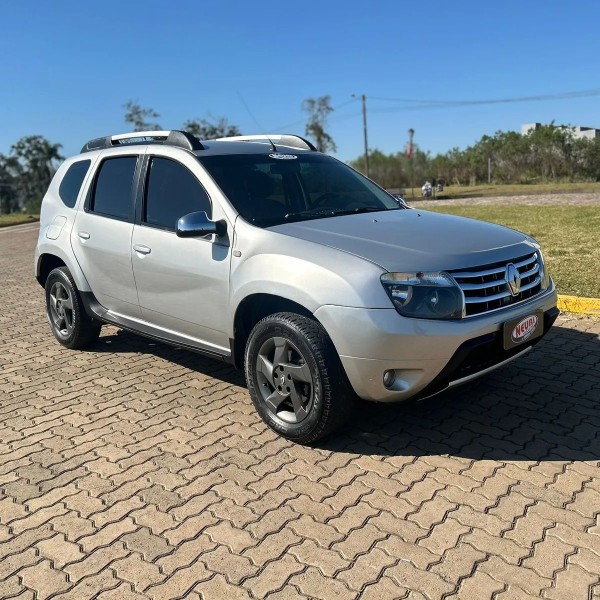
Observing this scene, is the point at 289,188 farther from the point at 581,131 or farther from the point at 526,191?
the point at 581,131

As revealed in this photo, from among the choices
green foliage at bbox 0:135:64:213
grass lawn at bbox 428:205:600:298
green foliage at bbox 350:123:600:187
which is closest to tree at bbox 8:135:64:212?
green foliage at bbox 0:135:64:213

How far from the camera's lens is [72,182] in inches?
228

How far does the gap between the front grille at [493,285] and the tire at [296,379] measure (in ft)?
2.63

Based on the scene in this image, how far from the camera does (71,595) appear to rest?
259 centimetres

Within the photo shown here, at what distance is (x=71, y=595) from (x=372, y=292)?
1.96m

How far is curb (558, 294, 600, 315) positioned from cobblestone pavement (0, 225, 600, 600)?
1530 mm

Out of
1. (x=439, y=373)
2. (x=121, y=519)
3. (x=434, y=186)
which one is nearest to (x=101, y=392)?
(x=121, y=519)

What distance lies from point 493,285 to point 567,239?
8360 millimetres

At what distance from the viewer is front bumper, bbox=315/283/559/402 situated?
3.33m

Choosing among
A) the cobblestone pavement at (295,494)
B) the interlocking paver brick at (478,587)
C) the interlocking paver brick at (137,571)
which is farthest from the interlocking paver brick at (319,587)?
the interlocking paver brick at (137,571)

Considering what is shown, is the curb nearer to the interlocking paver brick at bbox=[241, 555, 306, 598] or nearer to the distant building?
the interlocking paver brick at bbox=[241, 555, 306, 598]

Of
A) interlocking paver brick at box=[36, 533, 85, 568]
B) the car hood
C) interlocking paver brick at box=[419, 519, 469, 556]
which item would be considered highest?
the car hood

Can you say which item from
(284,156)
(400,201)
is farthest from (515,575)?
(284,156)

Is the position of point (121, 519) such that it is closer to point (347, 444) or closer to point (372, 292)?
point (347, 444)
